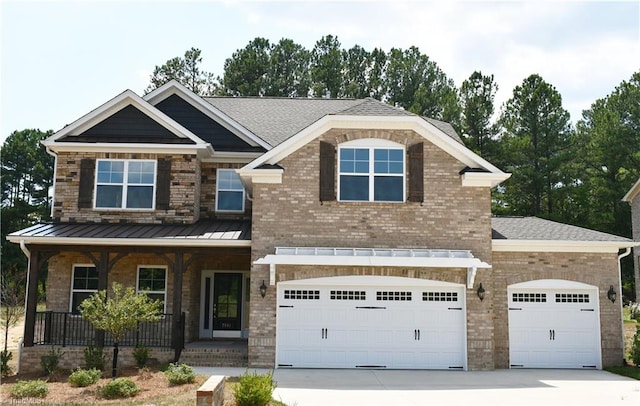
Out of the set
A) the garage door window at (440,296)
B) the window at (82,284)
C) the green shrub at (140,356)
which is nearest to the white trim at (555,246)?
the garage door window at (440,296)

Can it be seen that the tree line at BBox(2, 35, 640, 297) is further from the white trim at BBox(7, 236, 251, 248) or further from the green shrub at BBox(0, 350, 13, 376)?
the green shrub at BBox(0, 350, 13, 376)

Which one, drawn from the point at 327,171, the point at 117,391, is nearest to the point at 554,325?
the point at 327,171

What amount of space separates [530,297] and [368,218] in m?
5.25

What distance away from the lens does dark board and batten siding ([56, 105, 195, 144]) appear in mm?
18188

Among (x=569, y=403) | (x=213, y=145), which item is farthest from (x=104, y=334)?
(x=569, y=403)

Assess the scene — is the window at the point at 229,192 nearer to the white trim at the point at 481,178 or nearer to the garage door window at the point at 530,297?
the white trim at the point at 481,178

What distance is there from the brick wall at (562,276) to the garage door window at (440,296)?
44.6 inches

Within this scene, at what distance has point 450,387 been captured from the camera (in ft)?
43.3

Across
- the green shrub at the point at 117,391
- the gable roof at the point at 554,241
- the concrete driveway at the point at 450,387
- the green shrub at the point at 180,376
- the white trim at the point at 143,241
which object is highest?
the gable roof at the point at 554,241

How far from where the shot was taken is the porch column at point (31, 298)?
52.4ft

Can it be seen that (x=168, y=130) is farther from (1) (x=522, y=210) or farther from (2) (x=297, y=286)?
(1) (x=522, y=210)

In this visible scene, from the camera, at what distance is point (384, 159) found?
16.6m

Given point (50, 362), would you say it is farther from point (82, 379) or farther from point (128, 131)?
point (128, 131)

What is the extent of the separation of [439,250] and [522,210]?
75.3 ft
